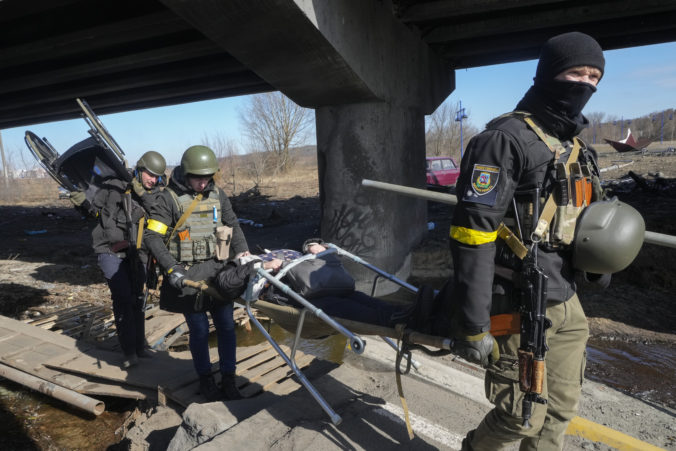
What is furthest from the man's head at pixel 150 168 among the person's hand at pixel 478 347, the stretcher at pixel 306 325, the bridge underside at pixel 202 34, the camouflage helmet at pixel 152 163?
the person's hand at pixel 478 347

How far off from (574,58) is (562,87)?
115mm

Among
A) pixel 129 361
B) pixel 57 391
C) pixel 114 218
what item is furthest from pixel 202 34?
pixel 57 391

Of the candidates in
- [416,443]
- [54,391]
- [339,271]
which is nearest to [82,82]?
[54,391]

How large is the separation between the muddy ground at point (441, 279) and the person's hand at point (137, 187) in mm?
1372

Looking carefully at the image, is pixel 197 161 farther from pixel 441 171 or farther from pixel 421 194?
pixel 441 171

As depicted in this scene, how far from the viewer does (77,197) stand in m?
4.22

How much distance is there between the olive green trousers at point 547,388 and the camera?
1.74 meters

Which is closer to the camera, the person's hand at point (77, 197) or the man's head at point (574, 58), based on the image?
the man's head at point (574, 58)

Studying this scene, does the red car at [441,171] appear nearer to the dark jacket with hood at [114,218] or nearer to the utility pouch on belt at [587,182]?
the dark jacket with hood at [114,218]

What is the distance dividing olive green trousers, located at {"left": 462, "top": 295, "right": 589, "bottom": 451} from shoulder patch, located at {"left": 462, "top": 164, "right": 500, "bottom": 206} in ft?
1.91

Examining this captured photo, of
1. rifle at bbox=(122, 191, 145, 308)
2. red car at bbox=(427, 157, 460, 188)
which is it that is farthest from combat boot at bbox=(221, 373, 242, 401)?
red car at bbox=(427, 157, 460, 188)

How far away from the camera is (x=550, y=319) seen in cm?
175

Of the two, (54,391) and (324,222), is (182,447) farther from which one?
(324,222)

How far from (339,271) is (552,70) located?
70.5 inches
